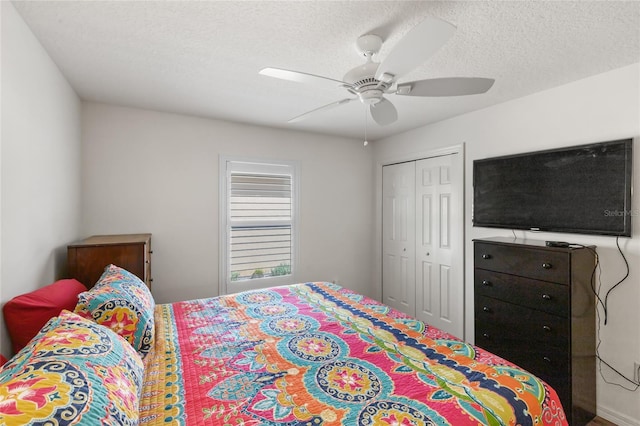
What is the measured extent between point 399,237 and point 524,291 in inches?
72.9

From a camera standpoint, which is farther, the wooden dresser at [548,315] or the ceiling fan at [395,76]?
the wooden dresser at [548,315]

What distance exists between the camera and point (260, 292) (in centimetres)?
271

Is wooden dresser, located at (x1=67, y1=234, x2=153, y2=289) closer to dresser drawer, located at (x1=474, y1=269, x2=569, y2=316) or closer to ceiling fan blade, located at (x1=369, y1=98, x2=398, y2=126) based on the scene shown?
ceiling fan blade, located at (x1=369, y1=98, x2=398, y2=126)

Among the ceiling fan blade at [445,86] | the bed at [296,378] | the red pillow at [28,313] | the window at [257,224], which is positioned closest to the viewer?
the bed at [296,378]

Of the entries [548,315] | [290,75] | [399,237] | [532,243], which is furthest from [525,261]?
[290,75]

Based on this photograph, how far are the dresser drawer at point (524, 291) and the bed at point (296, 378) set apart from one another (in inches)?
37.7

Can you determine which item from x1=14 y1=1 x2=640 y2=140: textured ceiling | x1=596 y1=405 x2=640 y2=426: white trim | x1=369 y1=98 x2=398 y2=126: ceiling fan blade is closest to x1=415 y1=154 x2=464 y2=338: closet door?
x1=14 y1=1 x2=640 y2=140: textured ceiling

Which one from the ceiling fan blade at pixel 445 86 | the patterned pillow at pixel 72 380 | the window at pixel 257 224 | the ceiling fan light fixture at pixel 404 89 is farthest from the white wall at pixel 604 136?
the patterned pillow at pixel 72 380

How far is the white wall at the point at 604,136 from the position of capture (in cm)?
210

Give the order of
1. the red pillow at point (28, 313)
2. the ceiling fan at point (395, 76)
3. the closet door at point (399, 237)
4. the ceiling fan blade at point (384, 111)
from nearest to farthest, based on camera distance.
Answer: the ceiling fan at point (395, 76)
the red pillow at point (28, 313)
the ceiling fan blade at point (384, 111)
the closet door at point (399, 237)

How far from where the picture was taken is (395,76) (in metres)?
1.56

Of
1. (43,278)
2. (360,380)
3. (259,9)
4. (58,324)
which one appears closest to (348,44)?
(259,9)

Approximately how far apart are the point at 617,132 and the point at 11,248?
3.75m

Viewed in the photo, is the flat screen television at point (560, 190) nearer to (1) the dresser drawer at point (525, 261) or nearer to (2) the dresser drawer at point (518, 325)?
(1) the dresser drawer at point (525, 261)
